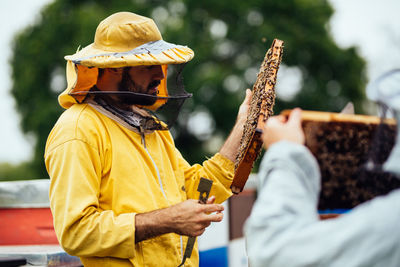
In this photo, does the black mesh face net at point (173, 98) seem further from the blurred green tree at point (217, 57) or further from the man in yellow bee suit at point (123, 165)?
the blurred green tree at point (217, 57)

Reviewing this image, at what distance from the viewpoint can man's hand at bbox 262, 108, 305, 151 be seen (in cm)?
161

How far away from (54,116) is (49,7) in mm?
5265

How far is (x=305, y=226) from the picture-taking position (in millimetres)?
1386

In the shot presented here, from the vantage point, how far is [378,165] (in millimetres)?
1608

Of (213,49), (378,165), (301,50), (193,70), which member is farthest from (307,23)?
(378,165)

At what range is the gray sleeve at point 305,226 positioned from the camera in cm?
128

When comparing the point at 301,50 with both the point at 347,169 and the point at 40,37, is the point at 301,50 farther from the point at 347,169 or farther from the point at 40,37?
the point at 347,169

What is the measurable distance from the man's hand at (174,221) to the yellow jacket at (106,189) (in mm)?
57

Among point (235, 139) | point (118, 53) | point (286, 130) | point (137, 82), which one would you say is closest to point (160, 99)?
point (137, 82)

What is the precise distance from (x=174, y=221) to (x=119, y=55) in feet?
3.08

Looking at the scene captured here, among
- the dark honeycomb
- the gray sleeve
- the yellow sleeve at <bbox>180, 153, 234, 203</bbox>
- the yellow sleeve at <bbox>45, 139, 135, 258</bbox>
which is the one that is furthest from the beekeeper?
the yellow sleeve at <bbox>180, 153, 234, 203</bbox>

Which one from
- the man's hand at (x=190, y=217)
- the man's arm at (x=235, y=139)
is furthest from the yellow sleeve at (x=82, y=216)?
the man's arm at (x=235, y=139)

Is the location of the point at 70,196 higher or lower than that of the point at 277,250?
lower

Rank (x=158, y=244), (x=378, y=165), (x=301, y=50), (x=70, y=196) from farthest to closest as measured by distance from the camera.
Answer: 1. (x=301, y=50)
2. (x=158, y=244)
3. (x=70, y=196)
4. (x=378, y=165)
